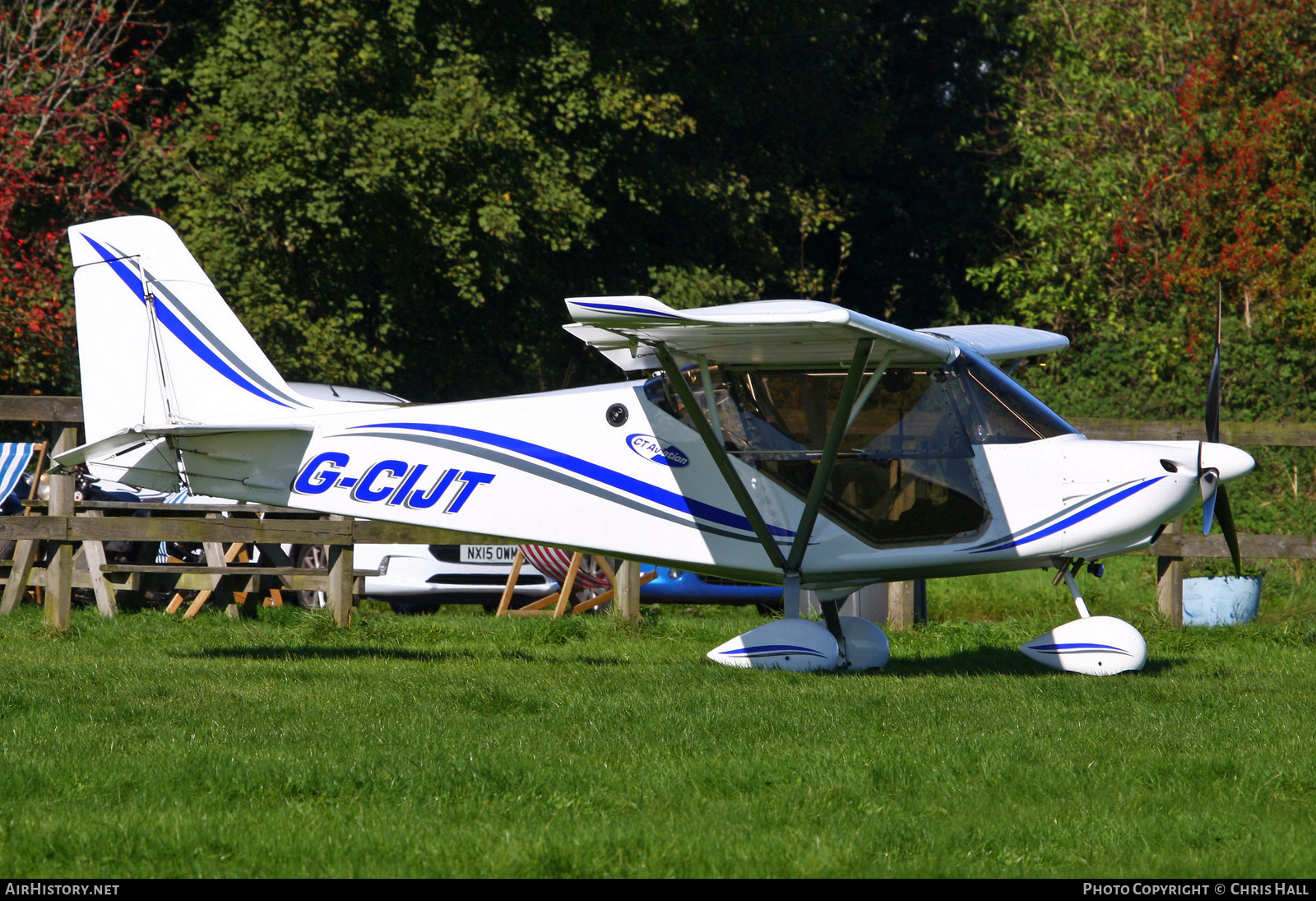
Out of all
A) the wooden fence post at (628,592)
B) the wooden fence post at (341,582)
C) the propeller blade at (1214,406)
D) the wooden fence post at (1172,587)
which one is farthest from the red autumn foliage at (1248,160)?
the wooden fence post at (341,582)

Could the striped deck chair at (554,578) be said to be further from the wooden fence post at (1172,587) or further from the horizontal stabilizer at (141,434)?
the wooden fence post at (1172,587)

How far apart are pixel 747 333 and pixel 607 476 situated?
59.6 inches

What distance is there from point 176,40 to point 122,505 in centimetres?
1284

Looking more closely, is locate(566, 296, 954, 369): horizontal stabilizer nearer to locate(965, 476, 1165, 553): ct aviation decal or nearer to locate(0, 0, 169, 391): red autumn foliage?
locate(965, 476, 1165, 553): ct aviation decal

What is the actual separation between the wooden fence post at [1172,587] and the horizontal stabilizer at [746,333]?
360cm

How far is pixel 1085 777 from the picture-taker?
16.1 feet

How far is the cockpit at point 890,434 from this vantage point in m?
7.88

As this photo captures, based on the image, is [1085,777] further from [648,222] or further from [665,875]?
[648,222]

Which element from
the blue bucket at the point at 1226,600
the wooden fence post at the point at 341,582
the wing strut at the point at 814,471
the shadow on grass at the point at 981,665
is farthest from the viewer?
the blue bucket at the point at 1226,600

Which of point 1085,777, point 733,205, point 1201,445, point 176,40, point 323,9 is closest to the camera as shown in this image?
point 1085,777

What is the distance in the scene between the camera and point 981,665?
335 inches

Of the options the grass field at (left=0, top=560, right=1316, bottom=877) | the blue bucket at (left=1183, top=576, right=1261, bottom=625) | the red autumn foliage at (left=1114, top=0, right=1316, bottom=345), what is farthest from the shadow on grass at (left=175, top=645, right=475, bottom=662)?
the red autumn foliage at (left=1114, top=0, right=1316, bottom=345)

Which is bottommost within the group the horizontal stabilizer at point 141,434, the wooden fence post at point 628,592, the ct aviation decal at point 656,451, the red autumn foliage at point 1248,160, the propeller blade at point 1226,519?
the wooden fence post at point 628,592
